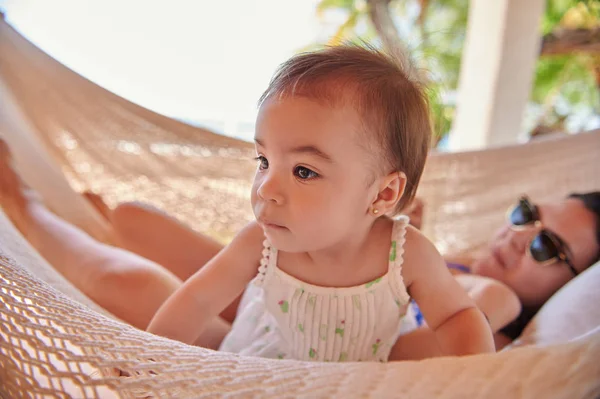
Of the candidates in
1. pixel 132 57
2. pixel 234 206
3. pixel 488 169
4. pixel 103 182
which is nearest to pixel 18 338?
pixel 234 206

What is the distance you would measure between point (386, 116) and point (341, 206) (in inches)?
4.5

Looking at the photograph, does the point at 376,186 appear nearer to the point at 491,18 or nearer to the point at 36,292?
the point at 36,292

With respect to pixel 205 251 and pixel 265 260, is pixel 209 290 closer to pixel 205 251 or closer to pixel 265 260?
pixel 265 260

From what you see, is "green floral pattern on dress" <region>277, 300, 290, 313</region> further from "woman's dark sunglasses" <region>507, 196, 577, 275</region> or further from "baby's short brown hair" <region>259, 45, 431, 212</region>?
"woman's dark sunglasses" <region>507, 196, 577, 275</region>

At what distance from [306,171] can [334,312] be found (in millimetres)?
229

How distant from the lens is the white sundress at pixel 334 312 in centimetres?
73

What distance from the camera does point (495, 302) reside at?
3.05 ft

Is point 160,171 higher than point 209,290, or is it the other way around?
point 160,171

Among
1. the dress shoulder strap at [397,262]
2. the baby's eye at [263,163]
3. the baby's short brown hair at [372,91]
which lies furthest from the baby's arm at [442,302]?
the baby's eye at [263,163]

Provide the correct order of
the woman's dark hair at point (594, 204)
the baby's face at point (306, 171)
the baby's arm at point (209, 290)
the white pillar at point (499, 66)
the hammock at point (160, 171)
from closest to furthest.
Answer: the baby's face at point (306, 171) < the baby's arm at point (209, 290) < the hammock at point (160, 171) < the woman's dark hair at point (594, 204) < the white pillar at point (499, 66)

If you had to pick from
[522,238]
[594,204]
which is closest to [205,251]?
[522,238]

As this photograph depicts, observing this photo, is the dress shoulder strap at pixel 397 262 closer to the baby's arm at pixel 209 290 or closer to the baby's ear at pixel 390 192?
the baby's ear at pixel 390 192

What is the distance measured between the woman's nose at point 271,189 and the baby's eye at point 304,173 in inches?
0.9

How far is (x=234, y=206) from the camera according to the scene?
1255 millimetres
